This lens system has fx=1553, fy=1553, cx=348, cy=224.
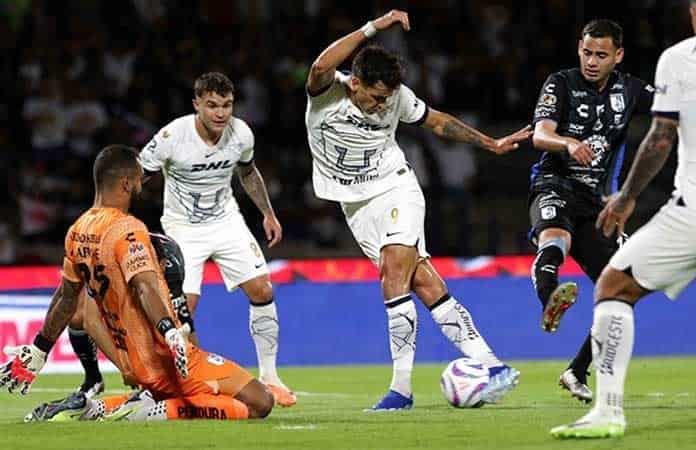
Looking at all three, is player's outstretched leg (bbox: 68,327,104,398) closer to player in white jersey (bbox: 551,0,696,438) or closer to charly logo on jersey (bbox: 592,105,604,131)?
charly logo on jersey (bbox: 592,105,604,131)

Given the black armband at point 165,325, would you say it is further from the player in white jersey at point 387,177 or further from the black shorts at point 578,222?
the black shorts at point 578,222

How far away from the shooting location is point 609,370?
735cm

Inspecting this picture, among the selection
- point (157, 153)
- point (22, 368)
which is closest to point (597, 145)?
point (157, 153)

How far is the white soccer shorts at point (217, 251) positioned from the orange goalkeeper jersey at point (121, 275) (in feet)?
8.86

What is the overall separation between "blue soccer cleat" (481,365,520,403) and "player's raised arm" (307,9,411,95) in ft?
7.13

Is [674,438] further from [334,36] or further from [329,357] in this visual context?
[334,36]

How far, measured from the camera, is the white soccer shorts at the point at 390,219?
1021 cm

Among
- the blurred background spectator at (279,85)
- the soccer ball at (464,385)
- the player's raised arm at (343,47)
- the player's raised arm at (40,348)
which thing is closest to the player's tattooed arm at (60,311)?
the player's raised arm at (40,348)

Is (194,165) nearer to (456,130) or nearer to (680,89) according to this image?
(456,130)

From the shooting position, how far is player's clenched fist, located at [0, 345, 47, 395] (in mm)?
8930

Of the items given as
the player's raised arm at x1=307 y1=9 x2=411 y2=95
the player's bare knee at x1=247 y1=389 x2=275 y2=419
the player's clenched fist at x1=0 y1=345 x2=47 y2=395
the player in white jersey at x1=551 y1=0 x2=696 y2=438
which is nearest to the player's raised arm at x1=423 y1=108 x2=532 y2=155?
the player's raised arm at x1=307 y1=9 x2=411 y2=95

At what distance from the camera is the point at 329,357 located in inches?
621

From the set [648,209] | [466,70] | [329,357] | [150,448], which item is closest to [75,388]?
[329,357]

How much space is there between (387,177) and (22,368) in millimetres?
2869
